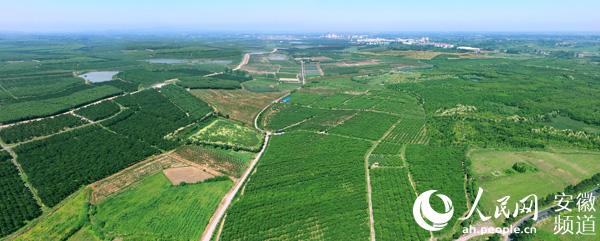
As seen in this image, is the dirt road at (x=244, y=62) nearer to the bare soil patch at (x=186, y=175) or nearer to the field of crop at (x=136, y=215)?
the bare soil patch at (x=186, y=175)

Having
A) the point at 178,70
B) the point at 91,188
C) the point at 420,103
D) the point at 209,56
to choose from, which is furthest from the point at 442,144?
the point at 209,56

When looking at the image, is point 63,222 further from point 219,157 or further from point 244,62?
point 244,62

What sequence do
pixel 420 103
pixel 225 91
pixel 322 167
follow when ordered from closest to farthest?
pixel 322 167
pixel 420 103
pixel 225 91

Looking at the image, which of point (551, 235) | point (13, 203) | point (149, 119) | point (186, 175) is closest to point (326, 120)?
point (186, 175)

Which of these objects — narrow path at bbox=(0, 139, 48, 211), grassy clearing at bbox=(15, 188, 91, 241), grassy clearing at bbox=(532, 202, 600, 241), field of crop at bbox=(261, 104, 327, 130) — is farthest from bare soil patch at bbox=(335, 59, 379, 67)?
grassy clearing at bbox=(15, 188, 91, 241)

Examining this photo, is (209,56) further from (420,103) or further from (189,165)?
(189,165)

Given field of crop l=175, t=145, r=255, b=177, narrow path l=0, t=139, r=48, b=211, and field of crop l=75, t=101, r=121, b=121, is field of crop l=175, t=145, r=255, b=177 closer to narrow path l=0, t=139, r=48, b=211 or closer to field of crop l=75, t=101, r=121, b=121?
narrow path l=0, t=139, r=48, b=211

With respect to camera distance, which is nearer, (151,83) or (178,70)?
(151,83)
